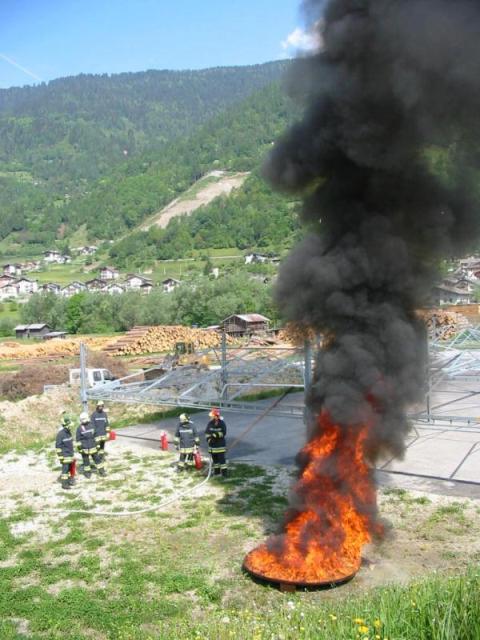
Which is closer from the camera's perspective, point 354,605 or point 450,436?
point 354,605

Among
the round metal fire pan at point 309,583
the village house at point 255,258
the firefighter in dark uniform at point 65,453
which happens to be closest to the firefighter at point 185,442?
the firefighter in dark uniform at point 65,453

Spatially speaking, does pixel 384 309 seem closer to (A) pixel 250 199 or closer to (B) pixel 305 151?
(B) pixel 305 151

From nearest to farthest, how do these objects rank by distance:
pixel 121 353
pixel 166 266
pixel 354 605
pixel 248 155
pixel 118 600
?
1. pixel 354 605
2. pixel 118 600
3. pixel 121 353
4. pixel 166 266
5. pixel 248 155

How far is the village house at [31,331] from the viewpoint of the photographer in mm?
67188

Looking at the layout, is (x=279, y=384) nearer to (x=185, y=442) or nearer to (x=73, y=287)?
(x=185, y=442)

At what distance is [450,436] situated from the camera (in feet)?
62.1

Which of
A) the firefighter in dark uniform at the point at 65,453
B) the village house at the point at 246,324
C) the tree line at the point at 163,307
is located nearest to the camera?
the firefighter in dark uniform at the point at 65,453

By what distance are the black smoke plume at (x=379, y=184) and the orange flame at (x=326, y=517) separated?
35 centimetres

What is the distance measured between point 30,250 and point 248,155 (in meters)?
67.9

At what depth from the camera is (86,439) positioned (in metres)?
16.0

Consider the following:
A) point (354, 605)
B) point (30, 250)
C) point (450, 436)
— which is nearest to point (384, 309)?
point (354, 605)

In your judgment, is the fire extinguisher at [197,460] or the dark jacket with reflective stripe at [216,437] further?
the fire extinguisher at [197,460]

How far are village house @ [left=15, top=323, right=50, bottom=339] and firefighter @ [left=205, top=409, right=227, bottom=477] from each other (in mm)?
54607

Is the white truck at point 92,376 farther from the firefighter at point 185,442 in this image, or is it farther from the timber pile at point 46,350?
the timber pile at point 46,350
